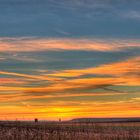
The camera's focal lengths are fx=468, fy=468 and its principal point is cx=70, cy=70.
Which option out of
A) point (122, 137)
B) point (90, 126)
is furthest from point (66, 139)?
point (90, 126)

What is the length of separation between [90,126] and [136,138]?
14.5 m

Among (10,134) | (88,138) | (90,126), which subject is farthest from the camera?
(90,126)

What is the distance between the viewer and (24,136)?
3114 cm

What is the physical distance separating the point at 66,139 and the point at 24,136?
12.1 feet

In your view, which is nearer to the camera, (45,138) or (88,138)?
(45,138)

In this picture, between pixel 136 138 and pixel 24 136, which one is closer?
pixel 24 136

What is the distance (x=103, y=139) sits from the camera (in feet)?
121

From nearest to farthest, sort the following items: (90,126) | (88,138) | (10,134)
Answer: (10,134)
(88,138)
(90,126)

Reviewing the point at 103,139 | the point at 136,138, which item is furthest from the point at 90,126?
the point at 103,139

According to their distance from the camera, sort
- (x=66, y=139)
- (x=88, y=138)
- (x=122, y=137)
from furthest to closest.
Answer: (x=122, y=137) < (x=88, y=138) < (x=66, y=139)

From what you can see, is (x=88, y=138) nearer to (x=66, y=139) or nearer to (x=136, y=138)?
(x=66, y=139)

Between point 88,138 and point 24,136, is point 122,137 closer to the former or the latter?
point 88,138

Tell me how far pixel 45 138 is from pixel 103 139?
6942mm

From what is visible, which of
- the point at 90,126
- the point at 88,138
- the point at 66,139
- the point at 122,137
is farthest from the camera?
the point at 90,126
